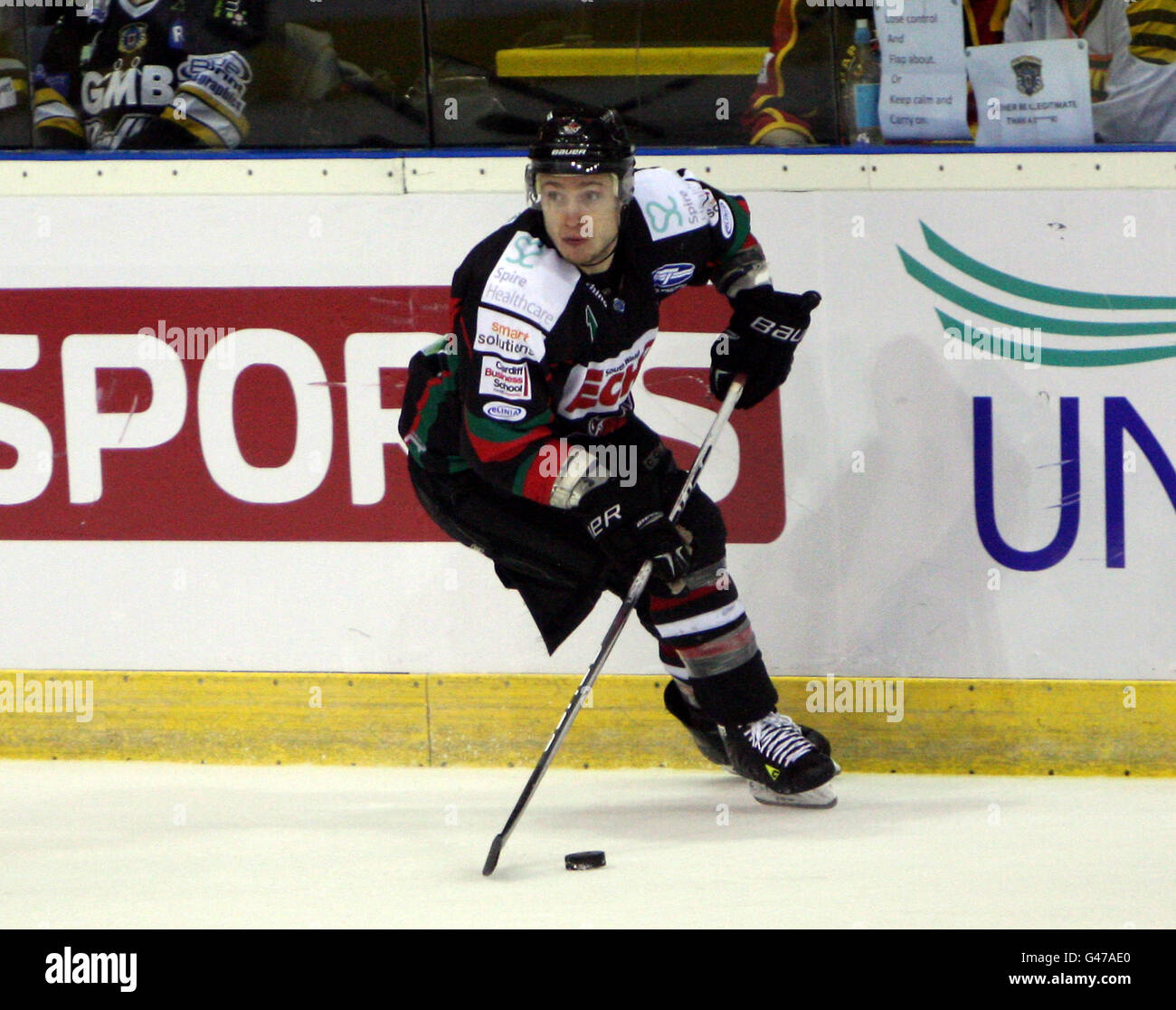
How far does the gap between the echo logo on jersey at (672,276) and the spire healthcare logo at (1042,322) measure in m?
0.63

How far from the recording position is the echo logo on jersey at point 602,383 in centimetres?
297

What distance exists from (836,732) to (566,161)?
1520mm

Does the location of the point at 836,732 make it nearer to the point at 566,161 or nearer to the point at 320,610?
the point at 320,610

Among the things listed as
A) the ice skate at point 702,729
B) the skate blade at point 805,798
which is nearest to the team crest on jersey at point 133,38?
the ice skate at point 702,729

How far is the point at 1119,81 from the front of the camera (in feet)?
11.5

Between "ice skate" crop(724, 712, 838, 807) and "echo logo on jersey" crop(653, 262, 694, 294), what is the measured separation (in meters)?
0.93

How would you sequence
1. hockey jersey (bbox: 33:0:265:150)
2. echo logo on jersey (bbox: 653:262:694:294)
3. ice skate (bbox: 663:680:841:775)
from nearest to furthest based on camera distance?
echo logo on jersey (bbox: 653:262:694:294) → ice skate (bbox: 663:680:841:775) → hockey jersey (bbox: 33:0:265:150)

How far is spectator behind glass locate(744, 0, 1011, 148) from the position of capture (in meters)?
3.55

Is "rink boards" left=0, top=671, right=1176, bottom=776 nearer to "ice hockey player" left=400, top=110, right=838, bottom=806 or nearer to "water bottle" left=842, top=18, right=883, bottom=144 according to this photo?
"ice hockey player" left=400, top=110, right=838, bottom=806

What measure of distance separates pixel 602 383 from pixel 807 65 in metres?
1.13

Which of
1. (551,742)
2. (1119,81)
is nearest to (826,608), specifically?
(551,742)

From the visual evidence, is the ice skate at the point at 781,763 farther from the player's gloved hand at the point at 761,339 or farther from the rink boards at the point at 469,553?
the player's gloved hand at the point at 761,339
